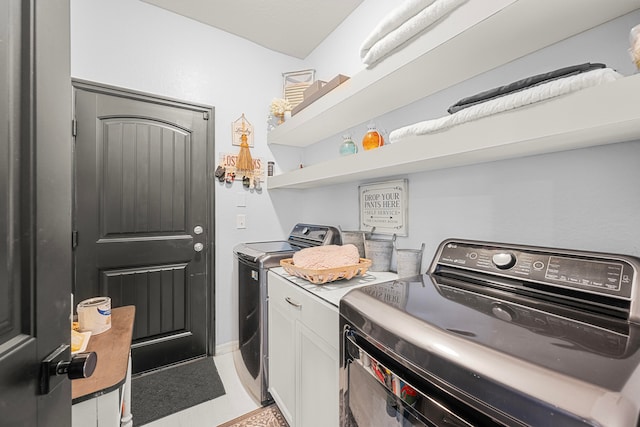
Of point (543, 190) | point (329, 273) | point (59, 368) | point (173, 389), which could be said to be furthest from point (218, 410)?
point (543, 190)

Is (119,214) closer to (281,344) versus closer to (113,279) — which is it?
(113,279)

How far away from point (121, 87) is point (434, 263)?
7.91ft

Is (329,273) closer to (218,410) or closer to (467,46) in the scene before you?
(467,46)

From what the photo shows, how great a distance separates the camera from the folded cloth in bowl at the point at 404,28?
97cm

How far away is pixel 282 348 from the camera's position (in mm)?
1512

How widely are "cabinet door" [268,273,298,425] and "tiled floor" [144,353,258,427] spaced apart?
0.27 m

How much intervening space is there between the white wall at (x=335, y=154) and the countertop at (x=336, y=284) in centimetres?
26

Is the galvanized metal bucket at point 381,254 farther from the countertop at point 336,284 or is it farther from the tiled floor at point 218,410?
the tiled floor at point 218,410

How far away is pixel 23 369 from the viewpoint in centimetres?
44

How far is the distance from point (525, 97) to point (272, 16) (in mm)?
2079

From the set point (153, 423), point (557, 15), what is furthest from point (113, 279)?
point (557, 15)

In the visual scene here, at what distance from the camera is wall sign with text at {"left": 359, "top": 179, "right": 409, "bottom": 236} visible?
5.17 feet

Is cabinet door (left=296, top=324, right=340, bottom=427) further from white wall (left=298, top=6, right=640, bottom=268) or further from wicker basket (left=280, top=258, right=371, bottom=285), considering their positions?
white wall (left=298, top=6, right=640, bottom=268)

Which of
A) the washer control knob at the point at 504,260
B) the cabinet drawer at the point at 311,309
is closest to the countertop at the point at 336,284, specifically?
the cabinet drawer at the point at 311,309
